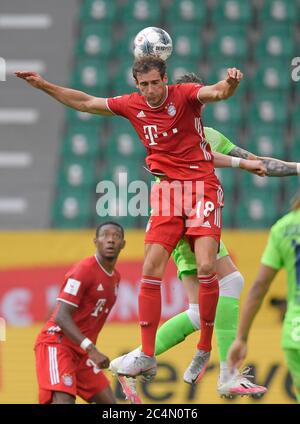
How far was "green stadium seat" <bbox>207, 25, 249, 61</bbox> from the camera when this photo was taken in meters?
19.2

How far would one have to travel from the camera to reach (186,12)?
64.3 feet

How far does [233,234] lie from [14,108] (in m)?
5.89

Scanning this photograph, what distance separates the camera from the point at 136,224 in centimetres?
1708

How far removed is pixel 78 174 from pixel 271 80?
3.47 meters

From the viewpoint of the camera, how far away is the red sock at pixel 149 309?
344 inches

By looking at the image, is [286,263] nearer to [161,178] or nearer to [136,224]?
[161,178]

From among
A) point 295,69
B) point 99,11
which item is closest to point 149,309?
point 295,69

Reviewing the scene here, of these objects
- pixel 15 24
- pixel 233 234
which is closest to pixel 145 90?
pixel 233 234

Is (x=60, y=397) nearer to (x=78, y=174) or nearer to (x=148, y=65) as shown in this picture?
(x=148, y=65)

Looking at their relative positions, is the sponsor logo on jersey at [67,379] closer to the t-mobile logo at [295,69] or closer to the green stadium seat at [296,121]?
the t-mobile logo at [295,69]

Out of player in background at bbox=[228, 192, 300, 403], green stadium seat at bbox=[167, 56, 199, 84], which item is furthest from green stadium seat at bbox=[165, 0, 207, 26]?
player in background at bbox=[228, 192, 300, 403]

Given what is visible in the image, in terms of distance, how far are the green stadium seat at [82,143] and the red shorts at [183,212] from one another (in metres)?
9.56

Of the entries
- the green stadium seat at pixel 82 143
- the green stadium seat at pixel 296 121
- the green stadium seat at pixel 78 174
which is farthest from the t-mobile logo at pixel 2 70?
the green stadium seat at pixel 296 121

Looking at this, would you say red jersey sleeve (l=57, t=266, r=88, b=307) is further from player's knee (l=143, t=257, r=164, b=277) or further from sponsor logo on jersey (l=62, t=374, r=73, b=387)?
player's knee (l=143, t=257, r=164, b=277)
